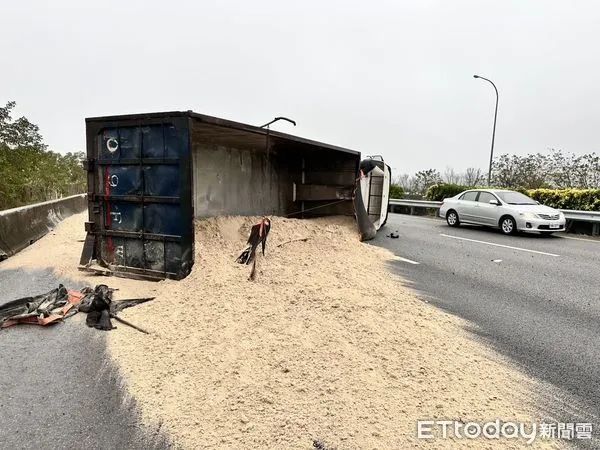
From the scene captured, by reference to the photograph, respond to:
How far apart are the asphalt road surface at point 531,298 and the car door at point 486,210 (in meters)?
1.91

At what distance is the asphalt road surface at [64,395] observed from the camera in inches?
93.9

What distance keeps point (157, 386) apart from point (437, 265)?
5891 mm

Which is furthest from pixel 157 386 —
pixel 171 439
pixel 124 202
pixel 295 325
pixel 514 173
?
pixel 514 173

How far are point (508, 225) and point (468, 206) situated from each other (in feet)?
5.49

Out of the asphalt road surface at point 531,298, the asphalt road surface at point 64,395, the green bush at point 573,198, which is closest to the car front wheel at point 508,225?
the asphalt road surface at point 531,298

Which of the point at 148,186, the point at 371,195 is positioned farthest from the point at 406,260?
the point at 148,186

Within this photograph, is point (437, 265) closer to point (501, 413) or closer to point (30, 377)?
point (501, 413)

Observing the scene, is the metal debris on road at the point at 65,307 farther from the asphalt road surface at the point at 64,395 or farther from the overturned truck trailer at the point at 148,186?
the overturned truck trailer at the point at 148,186

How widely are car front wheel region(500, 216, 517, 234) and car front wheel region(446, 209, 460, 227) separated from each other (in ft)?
5.91

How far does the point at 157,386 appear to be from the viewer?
2885 millimetres

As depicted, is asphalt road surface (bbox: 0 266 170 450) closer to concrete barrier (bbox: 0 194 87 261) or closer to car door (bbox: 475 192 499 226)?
concrete barrier (bbox: 0 194 87 261)

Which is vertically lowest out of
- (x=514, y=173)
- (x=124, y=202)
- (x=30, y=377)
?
(x=30, y=377)

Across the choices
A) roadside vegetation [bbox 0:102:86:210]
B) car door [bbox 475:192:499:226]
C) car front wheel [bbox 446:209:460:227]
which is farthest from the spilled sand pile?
roadside vegetation [bbox 0:102:86:210]

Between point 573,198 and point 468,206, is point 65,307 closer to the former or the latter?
point 468,206
